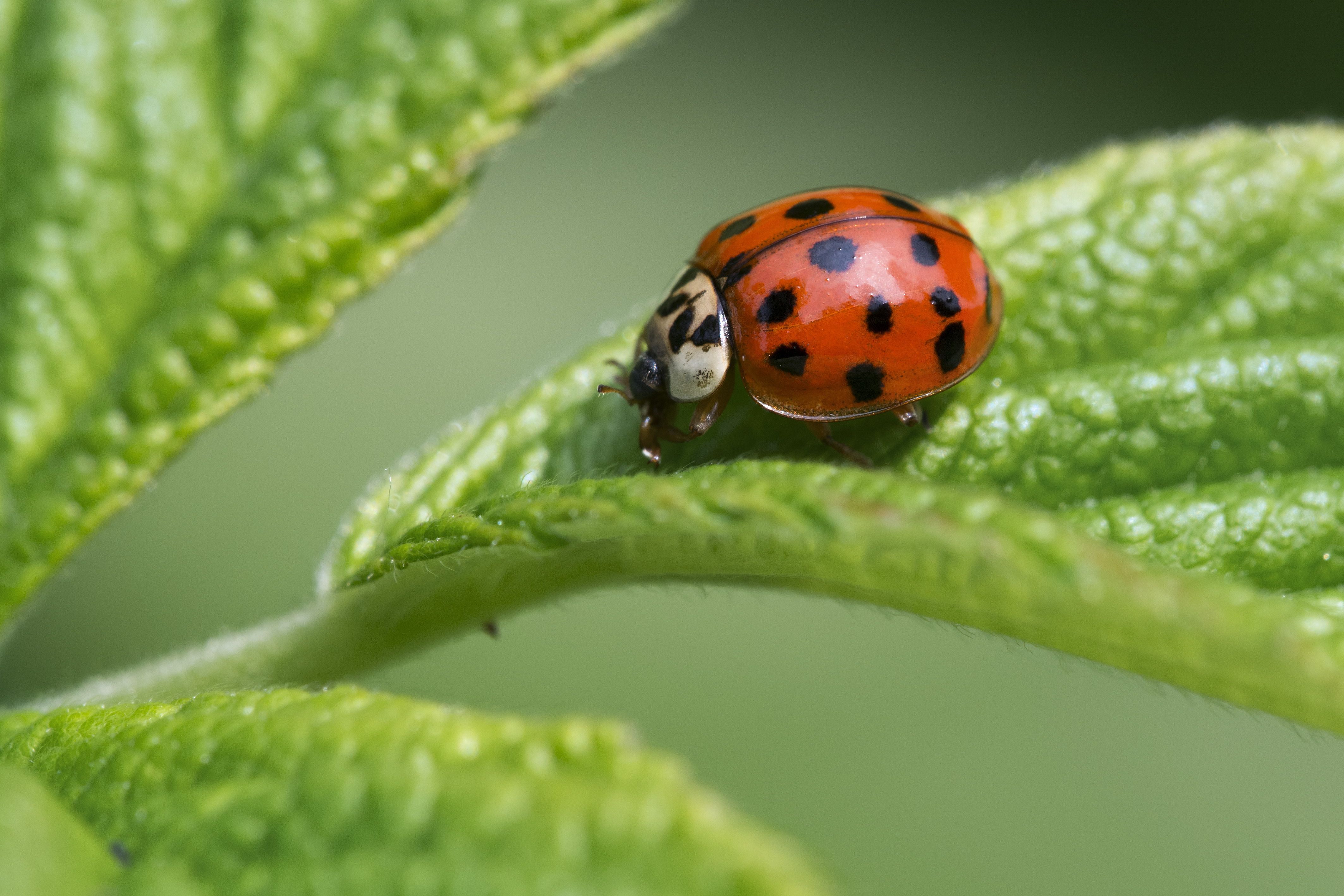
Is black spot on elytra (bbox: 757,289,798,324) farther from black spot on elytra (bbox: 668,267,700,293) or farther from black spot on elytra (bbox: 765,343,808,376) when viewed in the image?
black spot on elytra (bbox: 668,267,700,293)

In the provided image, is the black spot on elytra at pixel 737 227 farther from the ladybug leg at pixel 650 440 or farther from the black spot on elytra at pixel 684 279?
the ladybug leg at pixel 650 440

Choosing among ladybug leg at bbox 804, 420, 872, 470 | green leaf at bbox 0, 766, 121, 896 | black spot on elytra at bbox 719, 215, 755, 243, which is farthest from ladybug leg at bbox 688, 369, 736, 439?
green leaf at bbox 0, 766, 121, 896

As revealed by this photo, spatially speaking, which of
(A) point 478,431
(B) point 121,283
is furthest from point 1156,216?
(B) point 121,283

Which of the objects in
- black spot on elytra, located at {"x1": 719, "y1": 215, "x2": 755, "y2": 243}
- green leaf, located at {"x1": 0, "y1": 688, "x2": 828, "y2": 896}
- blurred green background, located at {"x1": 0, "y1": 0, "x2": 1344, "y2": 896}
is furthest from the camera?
blurred green background, located at {"x1": 0, "y1": 0, "x2": 1344, "y2": 896}

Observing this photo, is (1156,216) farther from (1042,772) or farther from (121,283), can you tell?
(1042,772)

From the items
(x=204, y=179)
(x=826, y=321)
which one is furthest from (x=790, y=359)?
(x=204, y=179)

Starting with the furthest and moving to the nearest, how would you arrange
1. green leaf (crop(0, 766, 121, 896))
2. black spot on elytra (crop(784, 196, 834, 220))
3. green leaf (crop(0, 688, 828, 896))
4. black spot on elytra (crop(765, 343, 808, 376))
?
1. black spot on elytra (crop(784, 196, 834, 220))
2. black spot on elytra (crop(765, 343, 808, 376))
3. green leaf (crop(0, 766, 121, 896))
4. green leaf (crop(0, 688, 828, 896))

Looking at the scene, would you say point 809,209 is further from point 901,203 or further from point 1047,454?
point 1047,454
